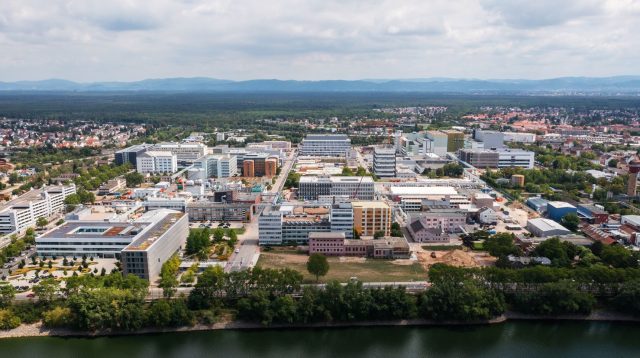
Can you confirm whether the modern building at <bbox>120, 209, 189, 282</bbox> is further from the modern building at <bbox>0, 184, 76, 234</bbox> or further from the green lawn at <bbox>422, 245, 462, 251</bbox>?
the green lawn at <bbox>422, 245, 462, 251</bbox>

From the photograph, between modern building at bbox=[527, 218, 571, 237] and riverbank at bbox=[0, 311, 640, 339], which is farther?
modern building at bbox=[527, 218, 571, 237]

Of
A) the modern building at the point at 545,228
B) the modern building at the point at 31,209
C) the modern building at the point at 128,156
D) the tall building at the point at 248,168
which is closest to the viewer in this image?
the modern building at the point at 545,228

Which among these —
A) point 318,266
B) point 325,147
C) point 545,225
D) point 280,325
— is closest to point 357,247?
point 318,266

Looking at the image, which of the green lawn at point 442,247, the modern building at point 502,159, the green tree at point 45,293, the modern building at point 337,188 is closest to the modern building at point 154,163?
the modern building at point 337,188

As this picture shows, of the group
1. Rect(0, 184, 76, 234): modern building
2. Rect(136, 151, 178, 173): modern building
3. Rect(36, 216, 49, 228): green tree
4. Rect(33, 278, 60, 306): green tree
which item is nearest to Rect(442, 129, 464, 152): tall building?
Result: Rect(136, 151, 178, 173): modern building

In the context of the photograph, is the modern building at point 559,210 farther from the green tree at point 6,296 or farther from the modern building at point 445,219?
the green tree at point 6,296

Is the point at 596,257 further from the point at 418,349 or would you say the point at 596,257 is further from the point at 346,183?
the point at 346,183

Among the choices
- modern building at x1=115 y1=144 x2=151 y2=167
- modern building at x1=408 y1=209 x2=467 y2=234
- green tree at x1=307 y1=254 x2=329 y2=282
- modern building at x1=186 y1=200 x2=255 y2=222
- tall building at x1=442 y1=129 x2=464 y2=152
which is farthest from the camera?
tall building at x1=442 y1=129 x2=464 y2=152

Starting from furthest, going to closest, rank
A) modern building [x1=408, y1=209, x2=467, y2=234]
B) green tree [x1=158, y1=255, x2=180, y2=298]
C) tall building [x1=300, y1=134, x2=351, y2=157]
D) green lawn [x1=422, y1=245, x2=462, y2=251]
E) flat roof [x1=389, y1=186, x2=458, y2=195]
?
1. tall building [x1=300, y1=134, x2=351, y2=157]
2. flat roof [x1=389, y1=186, x2=458, y2=195]
3. modern building [x1=408, y1=209, x2=467, y2=234]
4. green lawn [x1=422, y1=245, x2=462, y2=251]
5. green tree [x1=158, y1=255, x2=180, y2=298]
